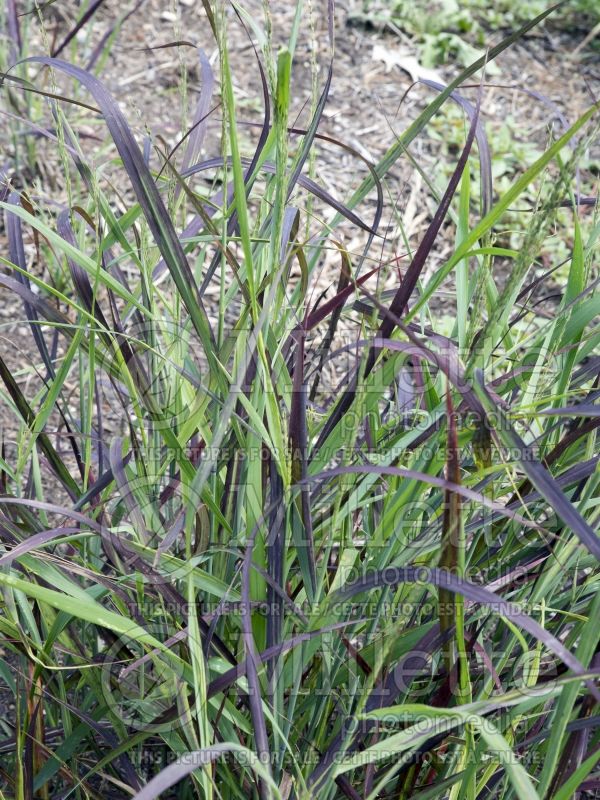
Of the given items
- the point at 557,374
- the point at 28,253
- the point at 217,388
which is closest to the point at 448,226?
the point at 28,253

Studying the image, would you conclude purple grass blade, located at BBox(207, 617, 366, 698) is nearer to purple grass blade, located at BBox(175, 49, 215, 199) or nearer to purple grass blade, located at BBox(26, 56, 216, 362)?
purple grass blade, located at BBox(26, 56, 216, 362)

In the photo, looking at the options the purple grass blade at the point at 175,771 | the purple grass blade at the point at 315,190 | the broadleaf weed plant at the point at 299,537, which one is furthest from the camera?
the purple grass blade at the point at 315,190

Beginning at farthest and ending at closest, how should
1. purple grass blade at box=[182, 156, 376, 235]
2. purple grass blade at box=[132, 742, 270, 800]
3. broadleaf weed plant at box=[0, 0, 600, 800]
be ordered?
purple grass blade at box=[182, 156, 376, 235] < broadleaf weed plant at box=[0, 0, 600, 800] < purple grass blade at box=[132, 742, 270, 800]

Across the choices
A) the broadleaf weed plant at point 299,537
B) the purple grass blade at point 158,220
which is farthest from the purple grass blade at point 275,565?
the purple grass blade at point 158,220

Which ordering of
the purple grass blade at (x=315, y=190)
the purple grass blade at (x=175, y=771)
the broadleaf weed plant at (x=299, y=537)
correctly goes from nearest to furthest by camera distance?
1. the purple grass blade at (x=175, y=771)
2. the broadleaf weed plant at (x=299, y=537)
3. the purple grass blade at (x=315, y=190)

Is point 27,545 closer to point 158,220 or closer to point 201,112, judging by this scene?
point 158,220

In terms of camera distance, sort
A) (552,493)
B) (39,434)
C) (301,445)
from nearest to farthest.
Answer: (552,493) → (301,445) → (39,434)

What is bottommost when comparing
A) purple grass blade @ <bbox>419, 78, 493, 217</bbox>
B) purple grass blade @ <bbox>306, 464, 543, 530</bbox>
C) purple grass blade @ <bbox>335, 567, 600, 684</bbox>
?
purple grass blade @ <bbox>335, 567, 600, 684</bbox>

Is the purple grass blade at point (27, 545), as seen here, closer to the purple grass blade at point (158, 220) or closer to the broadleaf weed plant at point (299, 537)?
the broadleaf weed plant at point (299, 537)

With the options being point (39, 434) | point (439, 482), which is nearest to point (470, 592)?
point (439, 482)

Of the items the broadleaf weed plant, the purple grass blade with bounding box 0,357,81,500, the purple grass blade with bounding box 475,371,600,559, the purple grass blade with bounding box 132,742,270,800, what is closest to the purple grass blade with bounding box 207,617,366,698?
the broadleaf weed plant

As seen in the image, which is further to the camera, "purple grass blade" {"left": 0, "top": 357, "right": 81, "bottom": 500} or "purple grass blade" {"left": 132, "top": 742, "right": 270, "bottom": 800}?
"purple grass blade" {"left": 0, "top": 357, "right": 81, "bottom": 500}

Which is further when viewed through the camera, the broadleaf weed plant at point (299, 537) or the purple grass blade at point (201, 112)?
the purple grass blade at point (201, 112)

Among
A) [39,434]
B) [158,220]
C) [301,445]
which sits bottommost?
[39,434]
